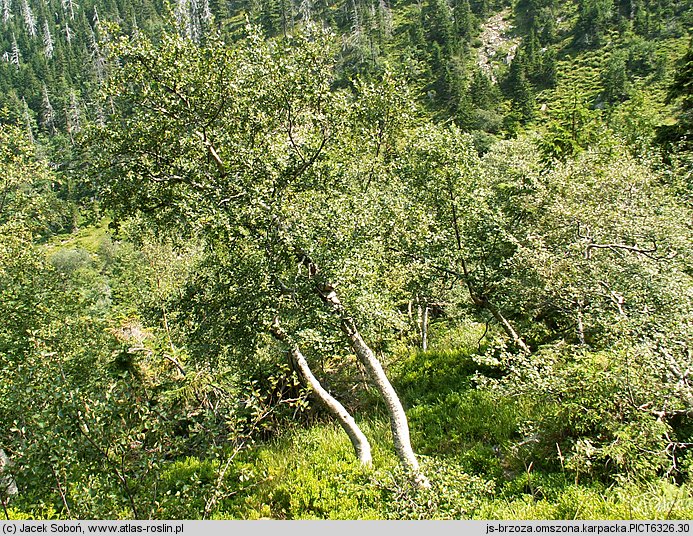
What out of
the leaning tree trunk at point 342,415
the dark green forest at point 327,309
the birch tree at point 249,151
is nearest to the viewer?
the dark green forest at point 327,309

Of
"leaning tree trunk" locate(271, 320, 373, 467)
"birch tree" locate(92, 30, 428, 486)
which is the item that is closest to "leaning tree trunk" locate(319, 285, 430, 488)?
"birch tree" locate(92, 30, 428, 486)

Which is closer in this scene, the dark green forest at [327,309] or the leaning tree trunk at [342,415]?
the dark green forest at [327,309]

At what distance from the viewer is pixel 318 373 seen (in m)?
15.0

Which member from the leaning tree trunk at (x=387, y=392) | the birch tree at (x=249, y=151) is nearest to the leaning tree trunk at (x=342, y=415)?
the birch tree at (x=249, y=151)

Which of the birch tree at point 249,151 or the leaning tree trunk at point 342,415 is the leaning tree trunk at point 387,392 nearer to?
the birch tree at point 249,151

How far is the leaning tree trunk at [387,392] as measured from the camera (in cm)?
744

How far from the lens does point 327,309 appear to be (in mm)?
7402

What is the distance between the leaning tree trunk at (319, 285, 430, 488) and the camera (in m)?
7.44

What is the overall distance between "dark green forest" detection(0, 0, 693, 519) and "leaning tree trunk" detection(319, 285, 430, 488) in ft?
0.15

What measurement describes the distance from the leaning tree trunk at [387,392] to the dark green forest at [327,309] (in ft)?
0.15

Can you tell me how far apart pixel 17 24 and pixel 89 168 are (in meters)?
240

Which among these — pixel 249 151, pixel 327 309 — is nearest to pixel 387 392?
pixel 327 309

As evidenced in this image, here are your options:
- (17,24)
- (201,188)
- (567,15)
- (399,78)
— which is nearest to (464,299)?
(399,78)

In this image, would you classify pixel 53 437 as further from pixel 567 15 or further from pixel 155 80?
pixel 567 15
